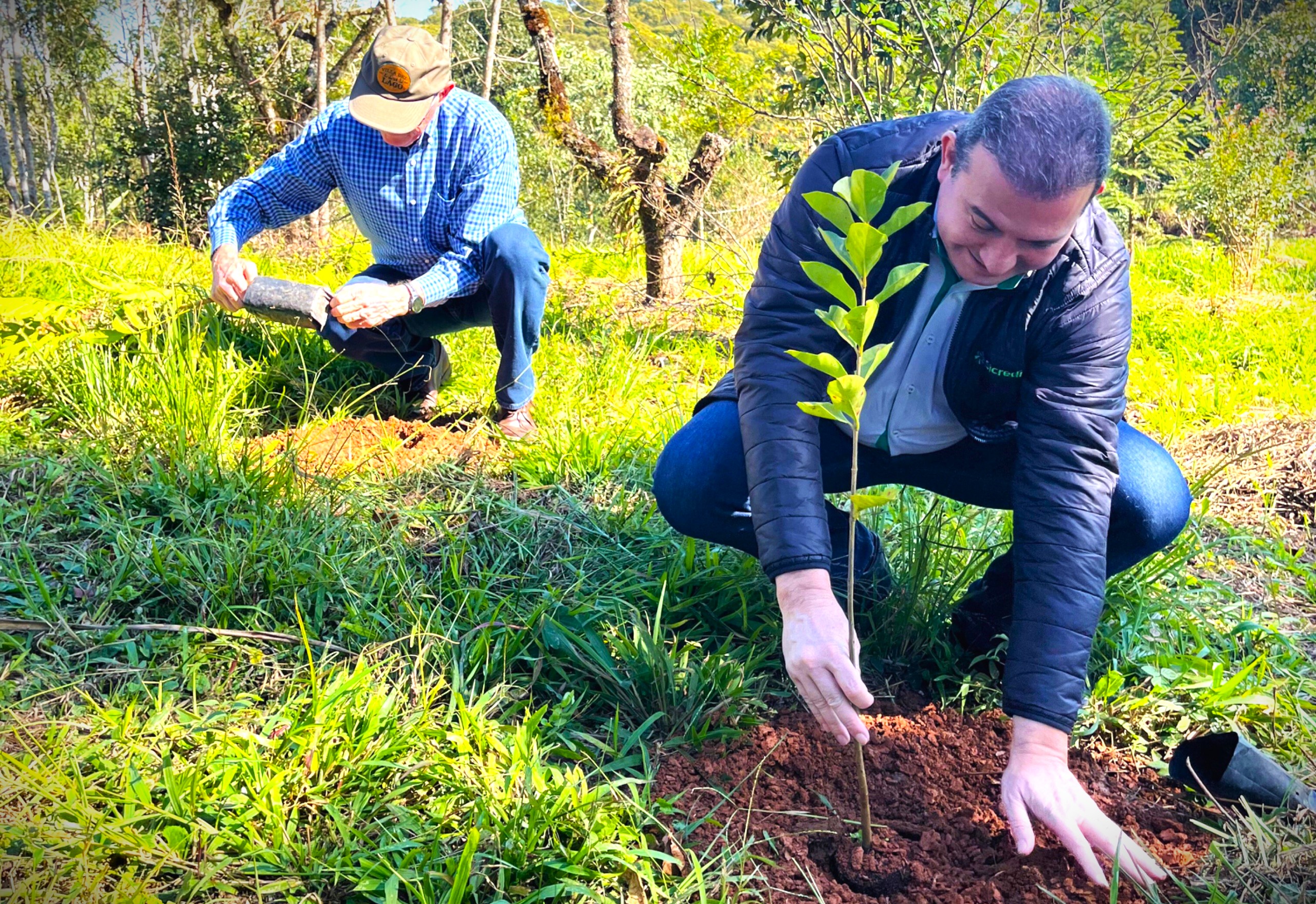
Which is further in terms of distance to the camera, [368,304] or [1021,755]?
[368,304]

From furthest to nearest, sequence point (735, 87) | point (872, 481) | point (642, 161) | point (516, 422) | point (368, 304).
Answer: point (735, 87)
point (642, 161)
point (516, 422)
point (368, 304)
point (872, 481)

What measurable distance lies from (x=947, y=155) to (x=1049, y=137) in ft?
0.79

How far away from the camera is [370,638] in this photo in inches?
74.6

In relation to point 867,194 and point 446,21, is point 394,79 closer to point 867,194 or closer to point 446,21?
point 867,194

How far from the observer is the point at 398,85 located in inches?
111

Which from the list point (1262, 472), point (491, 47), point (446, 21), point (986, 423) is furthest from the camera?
point (491, 47)

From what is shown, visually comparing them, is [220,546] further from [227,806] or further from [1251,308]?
[1251,308]

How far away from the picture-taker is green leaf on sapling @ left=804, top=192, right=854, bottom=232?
1.15 m

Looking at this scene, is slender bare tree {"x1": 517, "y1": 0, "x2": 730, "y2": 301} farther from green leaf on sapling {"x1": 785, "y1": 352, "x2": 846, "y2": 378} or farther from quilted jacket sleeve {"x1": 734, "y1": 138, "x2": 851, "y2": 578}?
green leaf on sapling {"x1": 785, "y1": 352, "x2": 846, "y2": 378}

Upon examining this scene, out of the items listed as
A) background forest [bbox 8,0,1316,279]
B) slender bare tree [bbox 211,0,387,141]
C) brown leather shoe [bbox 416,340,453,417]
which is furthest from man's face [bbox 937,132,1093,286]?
slender bare tree [bbox 211,0,387,141]

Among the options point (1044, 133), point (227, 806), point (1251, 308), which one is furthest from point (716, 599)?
point (1251, 308)

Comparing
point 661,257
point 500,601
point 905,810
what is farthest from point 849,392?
point 661,257

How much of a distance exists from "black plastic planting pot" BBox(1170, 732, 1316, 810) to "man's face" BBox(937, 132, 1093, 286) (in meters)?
0.94

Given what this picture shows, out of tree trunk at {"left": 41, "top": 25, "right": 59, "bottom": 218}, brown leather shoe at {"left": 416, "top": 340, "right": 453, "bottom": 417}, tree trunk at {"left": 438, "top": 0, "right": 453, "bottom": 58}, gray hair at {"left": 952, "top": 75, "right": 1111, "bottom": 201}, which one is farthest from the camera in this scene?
tree trunk at {"left": 41, "top": 25, "right": 59, "bottom": 218}
